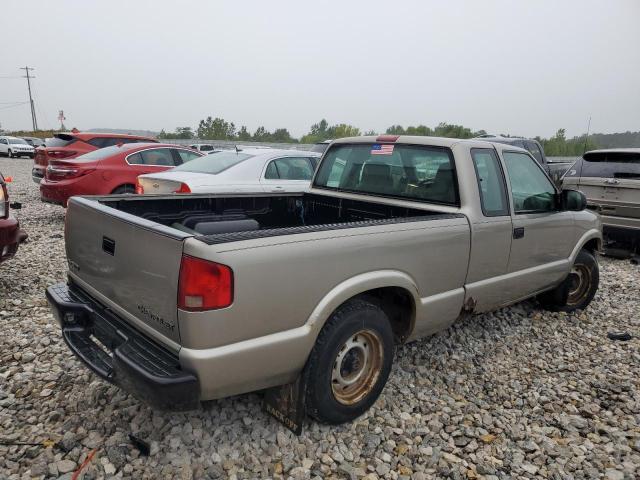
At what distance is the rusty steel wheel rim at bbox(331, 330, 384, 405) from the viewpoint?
269cm

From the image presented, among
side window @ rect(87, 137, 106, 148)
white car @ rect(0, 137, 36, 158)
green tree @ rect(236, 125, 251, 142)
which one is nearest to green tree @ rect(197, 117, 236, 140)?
green tree @ rect(236, 125, 251, 142)

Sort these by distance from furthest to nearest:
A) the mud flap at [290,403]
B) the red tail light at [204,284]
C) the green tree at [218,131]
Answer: the green tree at [218,131]
the mud flap at [290,403]
the red tail light at [204,284]

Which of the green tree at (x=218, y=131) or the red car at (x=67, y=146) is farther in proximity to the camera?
the green tree at (x=218, y=131)

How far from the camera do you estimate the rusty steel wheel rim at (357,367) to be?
2686mm

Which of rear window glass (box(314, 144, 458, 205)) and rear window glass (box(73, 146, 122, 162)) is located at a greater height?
rear window glass (box(314, 144, 458, 205))

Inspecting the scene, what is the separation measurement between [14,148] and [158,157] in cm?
2938

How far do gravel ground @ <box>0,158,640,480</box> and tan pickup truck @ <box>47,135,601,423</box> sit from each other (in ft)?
1.12

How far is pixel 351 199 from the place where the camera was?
153 inches

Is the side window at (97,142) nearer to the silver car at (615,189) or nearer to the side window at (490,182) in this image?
the side window at (490,182)

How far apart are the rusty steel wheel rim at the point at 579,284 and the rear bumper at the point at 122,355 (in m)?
4.23

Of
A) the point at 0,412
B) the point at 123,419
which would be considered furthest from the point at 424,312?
the point at 0,412

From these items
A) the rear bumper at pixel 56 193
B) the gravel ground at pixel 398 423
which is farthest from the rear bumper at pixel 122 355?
the rear bumper at pixel 56 193

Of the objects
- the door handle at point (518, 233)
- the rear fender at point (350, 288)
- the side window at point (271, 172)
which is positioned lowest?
the rear fender at point (350, 288)

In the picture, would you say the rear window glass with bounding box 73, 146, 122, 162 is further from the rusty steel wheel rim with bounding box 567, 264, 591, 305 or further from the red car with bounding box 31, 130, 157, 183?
the rusty steel wheel rim with bounding box 567, 264, 591, 305
